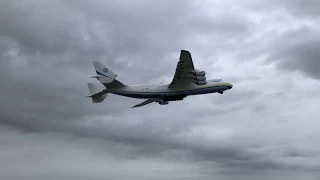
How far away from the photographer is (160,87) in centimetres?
7825

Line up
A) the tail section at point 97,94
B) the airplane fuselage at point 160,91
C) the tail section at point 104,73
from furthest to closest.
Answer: the tail section at point 97,94 < the airplane fuselage at point 160,91 < the tail section at point 104,73

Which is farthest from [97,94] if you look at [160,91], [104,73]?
[160,91]

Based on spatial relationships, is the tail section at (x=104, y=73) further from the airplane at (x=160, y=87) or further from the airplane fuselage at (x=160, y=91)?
the airplane fuselage at (x=160, y=91)

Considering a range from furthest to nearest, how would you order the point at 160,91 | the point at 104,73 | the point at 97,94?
the point at 160,91 → the point at 97,94 → the point at 104,73

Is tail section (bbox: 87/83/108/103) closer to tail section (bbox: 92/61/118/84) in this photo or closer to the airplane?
the airplane

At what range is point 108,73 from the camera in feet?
241

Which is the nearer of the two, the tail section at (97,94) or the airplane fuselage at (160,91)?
the airplane fuselage at (160,91)

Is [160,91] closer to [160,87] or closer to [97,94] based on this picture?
[160,87]

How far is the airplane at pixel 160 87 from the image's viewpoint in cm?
7325

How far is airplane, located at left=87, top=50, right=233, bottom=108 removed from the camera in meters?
73.2

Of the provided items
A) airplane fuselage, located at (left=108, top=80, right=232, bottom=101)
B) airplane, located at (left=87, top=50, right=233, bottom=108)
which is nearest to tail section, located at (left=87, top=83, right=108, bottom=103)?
airplane, located at (left=87, top=50, right=233, bottom=108)

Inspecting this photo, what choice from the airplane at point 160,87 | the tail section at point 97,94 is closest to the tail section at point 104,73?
the airplane at point 160,87

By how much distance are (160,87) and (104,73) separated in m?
12.3

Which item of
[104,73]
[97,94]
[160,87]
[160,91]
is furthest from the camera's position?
[160,87]
